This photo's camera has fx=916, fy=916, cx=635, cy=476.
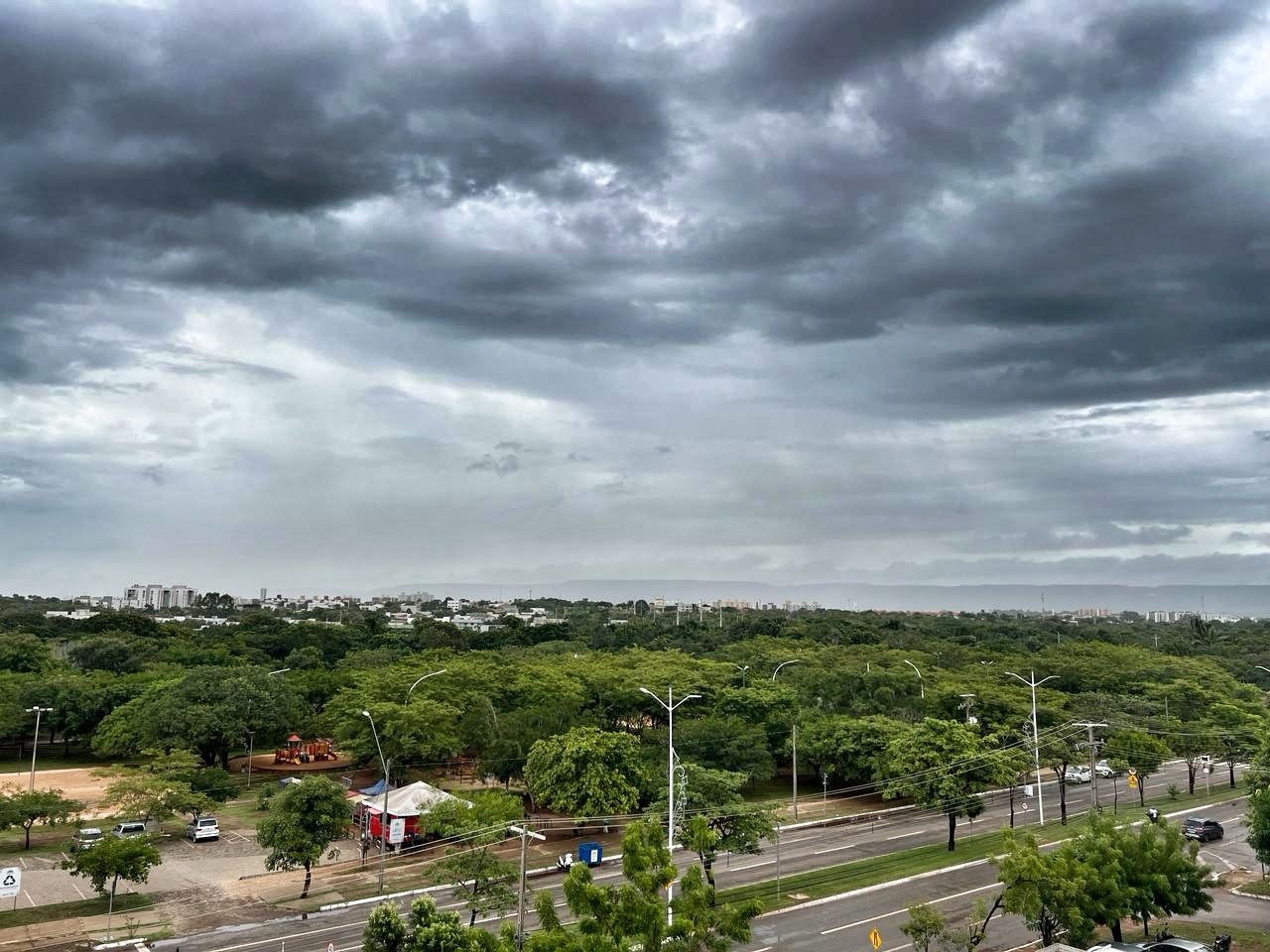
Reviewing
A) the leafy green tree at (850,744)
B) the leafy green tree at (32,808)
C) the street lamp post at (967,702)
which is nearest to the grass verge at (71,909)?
the leafy green tree at (32,808)

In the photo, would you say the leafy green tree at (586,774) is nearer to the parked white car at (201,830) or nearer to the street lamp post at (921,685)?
the parked white car at (201,830)

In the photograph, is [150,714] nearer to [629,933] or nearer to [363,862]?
[363,862]

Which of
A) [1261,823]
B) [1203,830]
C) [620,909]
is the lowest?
[1203,830]

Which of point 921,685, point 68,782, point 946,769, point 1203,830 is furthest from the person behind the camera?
point 921,685

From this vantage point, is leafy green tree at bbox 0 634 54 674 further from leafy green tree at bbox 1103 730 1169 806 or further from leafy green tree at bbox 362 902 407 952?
leafy green tree at bbox 1103 730 1169 806

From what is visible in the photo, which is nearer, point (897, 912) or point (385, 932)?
point (385, 932)

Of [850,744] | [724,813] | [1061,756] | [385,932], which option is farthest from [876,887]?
[385,932]

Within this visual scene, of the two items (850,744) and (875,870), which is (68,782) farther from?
(875,870)
